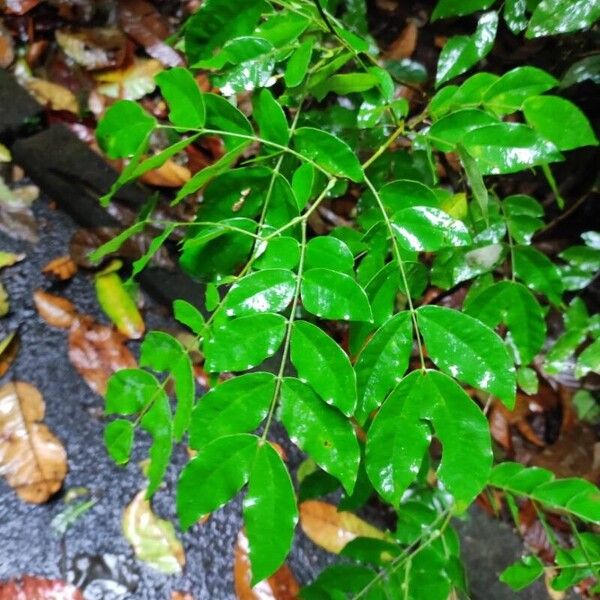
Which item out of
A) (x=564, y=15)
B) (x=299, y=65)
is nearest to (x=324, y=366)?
(x=299, y=65)

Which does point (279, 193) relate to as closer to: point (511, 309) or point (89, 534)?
point (511, 309)

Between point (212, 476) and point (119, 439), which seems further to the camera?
point (119, 439)

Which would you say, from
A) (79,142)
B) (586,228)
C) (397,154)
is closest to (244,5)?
(397,154)

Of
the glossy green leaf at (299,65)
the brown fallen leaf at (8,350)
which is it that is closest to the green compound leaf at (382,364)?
the glossy green leaf at (299,65)

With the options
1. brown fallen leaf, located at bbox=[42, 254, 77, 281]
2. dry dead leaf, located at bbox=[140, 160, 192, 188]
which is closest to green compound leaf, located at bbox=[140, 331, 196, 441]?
brown fallen leaf, located at bbox=[42, 254, 77, 281]

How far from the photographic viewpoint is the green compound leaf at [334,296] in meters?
0.68

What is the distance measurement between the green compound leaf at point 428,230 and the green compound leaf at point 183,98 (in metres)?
0.31

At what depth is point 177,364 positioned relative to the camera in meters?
0.83

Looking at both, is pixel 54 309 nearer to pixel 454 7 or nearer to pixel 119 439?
pixel 119 439

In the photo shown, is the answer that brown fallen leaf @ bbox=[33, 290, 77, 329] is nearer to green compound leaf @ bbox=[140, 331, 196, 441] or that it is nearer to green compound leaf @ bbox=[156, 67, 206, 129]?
green compound leaf @ bbox=[140, 331, 196, 441]

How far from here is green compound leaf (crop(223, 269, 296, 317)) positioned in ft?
2.31

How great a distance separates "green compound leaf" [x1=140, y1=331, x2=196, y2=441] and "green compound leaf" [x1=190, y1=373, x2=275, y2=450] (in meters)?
0.09

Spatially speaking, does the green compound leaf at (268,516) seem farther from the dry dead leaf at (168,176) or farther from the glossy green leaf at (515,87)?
the dry dead leaf at (168,176)

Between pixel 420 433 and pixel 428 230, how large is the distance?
26cm
